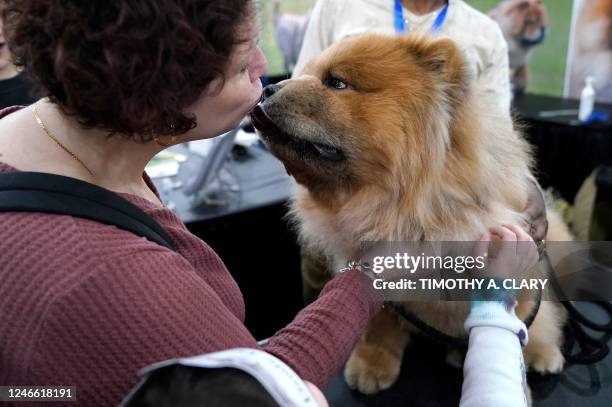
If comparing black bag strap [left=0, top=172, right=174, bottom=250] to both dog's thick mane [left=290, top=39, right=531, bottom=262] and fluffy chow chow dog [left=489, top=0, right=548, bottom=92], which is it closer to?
dog's thick mane [left=290, top=39, right=531, bottom=262]

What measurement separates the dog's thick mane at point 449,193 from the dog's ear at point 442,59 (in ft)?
0.10

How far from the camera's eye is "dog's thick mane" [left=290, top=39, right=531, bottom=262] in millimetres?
1216

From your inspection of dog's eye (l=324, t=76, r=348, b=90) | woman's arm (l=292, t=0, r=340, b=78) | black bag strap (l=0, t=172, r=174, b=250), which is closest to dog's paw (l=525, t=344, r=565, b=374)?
dog's eye (l=324, t=76, r=348, b=90)

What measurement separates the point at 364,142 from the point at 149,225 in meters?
0.57

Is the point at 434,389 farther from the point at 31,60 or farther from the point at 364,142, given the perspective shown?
the point at 31,60

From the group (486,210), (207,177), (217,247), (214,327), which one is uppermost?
(214,327)

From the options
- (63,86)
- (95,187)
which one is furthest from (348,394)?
(63,86)

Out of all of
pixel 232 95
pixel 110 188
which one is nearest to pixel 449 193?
pixel 232 95

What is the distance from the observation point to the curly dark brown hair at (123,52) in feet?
2.24

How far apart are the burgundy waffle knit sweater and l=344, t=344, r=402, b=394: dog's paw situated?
0.66 meters

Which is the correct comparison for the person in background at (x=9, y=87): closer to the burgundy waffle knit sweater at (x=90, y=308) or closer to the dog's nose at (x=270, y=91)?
the dog's nose at (x=270, y=91)

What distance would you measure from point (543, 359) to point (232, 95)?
41.5 inches

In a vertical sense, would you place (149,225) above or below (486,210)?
above

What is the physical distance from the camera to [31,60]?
0.75 meters
